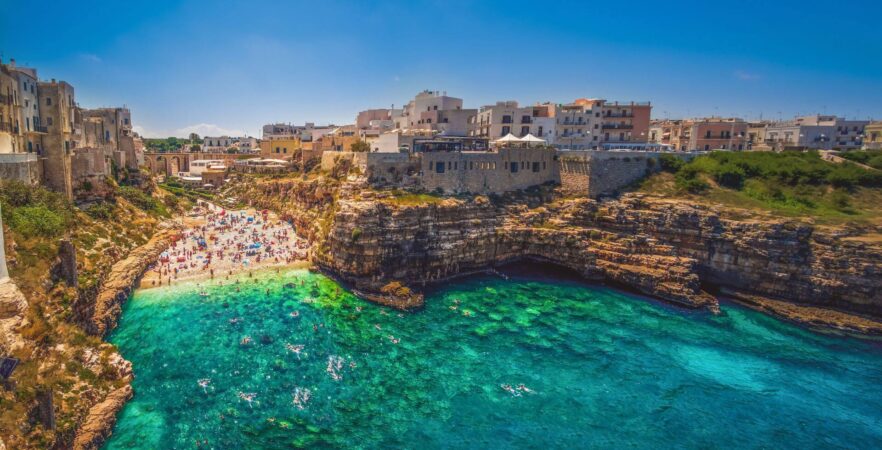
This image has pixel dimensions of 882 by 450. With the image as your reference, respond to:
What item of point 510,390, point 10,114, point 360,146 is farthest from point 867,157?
point 10,114

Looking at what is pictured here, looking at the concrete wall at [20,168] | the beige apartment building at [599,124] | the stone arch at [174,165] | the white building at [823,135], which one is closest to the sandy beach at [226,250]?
the concrete wall at [20,168]

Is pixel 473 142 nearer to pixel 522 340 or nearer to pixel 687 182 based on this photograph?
pixel 687 182

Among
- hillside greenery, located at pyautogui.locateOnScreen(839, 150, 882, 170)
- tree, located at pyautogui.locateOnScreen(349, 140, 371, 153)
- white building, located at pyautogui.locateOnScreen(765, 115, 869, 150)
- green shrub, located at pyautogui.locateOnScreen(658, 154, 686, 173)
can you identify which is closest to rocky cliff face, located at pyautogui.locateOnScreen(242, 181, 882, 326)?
green shrub, located at pyautogui.locateOnScreen(658, 154, 686, 173)

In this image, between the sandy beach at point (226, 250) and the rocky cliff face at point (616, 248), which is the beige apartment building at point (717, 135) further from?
the sandy beach at point (226, 250)

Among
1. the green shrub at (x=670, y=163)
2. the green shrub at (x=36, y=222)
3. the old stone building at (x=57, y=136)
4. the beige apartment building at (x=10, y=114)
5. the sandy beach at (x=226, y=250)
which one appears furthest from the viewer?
the green shrub at (x=670, y=163)

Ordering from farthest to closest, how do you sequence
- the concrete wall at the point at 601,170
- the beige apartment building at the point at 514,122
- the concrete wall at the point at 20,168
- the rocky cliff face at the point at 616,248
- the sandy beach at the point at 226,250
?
1. the beige apartment building at the point at 514,122
2. the concrete wall at the point at 601,170
3. the sandy beach at the point at 226,250
4. the rocky cliff face at the point at 616,248
5. the concrete wall at the point at 20,168

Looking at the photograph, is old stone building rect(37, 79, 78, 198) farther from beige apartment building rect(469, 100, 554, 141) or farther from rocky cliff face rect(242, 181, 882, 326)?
beige apartment building rect(469, 100, 554, 141)
